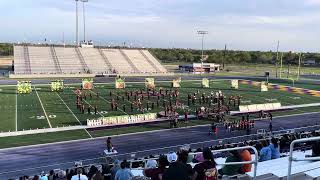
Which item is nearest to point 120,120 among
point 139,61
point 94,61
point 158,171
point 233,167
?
point 158,171

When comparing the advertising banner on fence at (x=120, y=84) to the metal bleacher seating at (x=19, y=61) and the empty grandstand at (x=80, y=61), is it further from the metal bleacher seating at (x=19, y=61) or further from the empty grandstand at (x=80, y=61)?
the metal bleacher seating at (x=19, y=61)

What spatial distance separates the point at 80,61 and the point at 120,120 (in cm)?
5937

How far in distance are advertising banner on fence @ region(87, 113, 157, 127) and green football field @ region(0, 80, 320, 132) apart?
1.48 m

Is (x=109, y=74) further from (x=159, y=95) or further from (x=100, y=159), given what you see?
(x=100, y=159)

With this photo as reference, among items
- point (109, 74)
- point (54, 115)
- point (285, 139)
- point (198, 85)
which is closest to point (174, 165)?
point (285, 139)

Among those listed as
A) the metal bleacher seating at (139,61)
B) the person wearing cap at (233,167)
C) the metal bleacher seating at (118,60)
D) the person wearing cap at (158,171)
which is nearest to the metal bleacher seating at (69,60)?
the metal bleacher seating at (118,60)

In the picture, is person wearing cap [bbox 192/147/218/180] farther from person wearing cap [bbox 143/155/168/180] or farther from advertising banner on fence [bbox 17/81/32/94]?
advertising banner on fence [bbox 17/81/32/94]

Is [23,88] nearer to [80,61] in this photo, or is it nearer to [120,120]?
[120,120]

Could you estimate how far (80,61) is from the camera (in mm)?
88125

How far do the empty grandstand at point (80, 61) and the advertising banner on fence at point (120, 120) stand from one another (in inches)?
1808

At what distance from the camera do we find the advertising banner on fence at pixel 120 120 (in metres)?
30.2

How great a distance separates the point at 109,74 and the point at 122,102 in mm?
37561

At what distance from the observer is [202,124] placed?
105ft

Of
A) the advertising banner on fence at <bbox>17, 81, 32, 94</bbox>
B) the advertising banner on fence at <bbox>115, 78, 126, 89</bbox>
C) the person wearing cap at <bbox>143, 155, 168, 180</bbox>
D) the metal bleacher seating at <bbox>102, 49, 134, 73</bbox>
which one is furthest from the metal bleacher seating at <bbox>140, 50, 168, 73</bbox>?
the person wearing cap at <bbox>143, 155, 168, 180</bbox>
